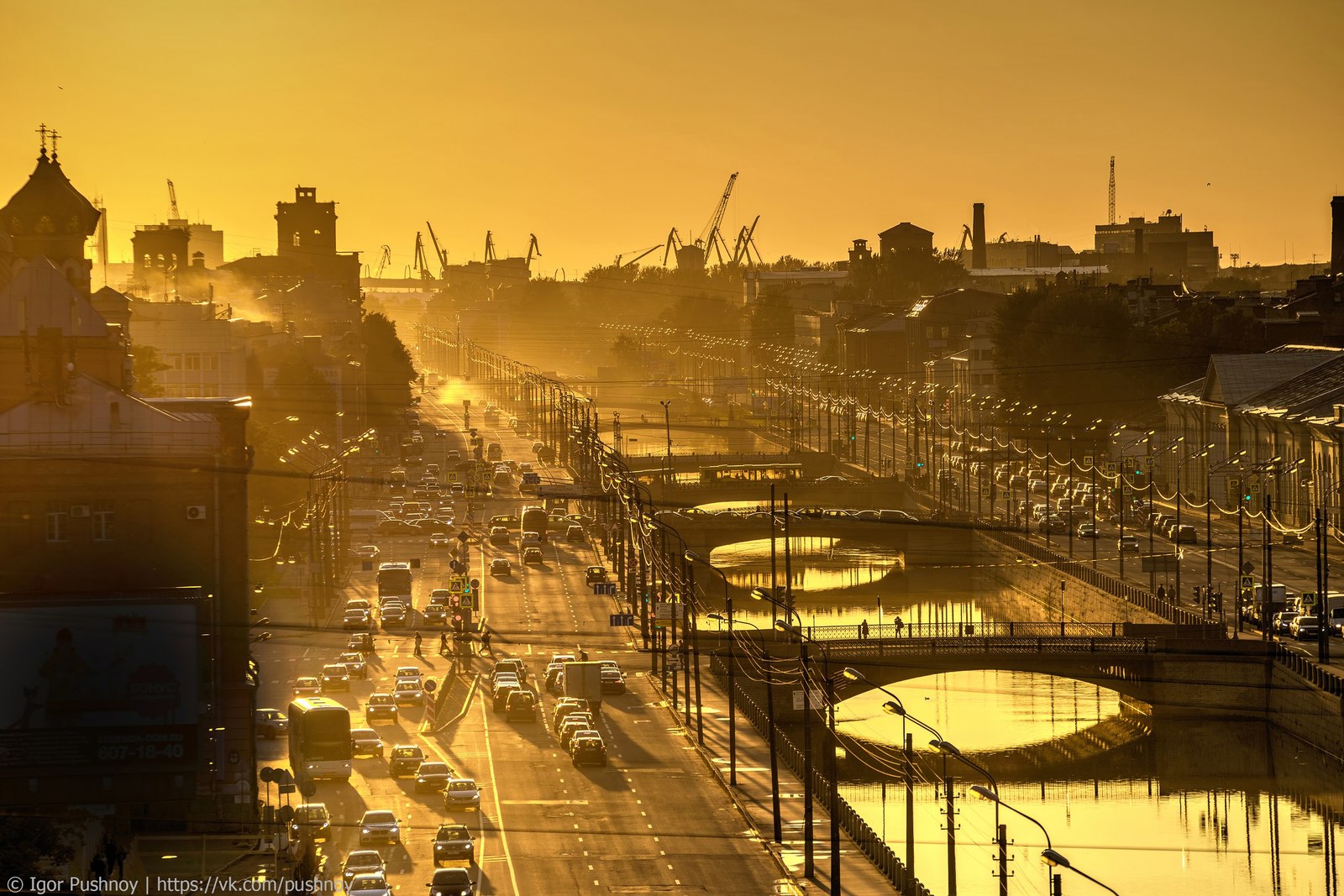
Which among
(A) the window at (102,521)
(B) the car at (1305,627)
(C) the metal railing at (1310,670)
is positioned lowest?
(C) the metal railing at (1310,670)

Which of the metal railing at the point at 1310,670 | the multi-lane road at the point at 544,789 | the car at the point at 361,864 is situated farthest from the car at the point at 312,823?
the metal railing at the point at 1310,670

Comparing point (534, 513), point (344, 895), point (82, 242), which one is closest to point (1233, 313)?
point (534, 513)

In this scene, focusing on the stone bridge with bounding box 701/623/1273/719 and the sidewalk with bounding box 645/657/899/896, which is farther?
the stone bridge with bounding box 701/623/1273/719

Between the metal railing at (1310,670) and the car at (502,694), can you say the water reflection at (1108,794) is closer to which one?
the metal railing at (1310,670)

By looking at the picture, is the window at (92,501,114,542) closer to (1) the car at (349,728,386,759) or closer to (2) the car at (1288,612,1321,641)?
(1) the car at (349,728,386,759)

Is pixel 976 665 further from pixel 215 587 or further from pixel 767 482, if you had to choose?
pixel 767 482

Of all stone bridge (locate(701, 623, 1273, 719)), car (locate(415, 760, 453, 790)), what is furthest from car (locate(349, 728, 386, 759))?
stone bridge (locate(701, 623, 1273, 719))
